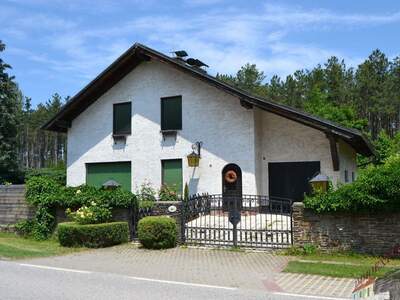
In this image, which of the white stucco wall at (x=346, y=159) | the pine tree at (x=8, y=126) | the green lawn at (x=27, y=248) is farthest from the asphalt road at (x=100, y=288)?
the pine tree at (x=8, y=126)

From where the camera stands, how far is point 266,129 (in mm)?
21562

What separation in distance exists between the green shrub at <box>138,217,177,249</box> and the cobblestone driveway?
15.7 inches

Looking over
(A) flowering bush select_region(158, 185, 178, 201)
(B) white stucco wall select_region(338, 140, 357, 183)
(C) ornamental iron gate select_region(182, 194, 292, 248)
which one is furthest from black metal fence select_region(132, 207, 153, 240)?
(B) white stucco wall select_region(338, 140, 357, 183)

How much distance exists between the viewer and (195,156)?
2164cm

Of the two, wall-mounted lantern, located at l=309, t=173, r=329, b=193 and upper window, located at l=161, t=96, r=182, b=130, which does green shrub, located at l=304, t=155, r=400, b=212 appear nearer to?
wall-mounted lantern, located at l=309, t=173, r=329, b=193

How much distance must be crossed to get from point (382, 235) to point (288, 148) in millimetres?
8698

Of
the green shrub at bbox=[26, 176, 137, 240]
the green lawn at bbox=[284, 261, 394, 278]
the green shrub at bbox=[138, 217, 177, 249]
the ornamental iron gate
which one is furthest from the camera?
the green shrub at bbox=[26, 176, 137, 240]

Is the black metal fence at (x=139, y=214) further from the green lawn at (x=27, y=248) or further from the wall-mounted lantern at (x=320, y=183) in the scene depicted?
the wall-mounted lantern at (x=320, y=183)

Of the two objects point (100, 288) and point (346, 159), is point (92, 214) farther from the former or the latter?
point (346, 159)

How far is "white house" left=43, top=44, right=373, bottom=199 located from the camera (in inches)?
813

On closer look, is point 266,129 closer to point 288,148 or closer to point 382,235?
point 288,148

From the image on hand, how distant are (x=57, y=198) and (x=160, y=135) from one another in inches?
271

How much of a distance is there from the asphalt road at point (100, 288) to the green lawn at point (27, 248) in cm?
327

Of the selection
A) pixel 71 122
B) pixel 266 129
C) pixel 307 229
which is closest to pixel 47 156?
pixel 71 122
